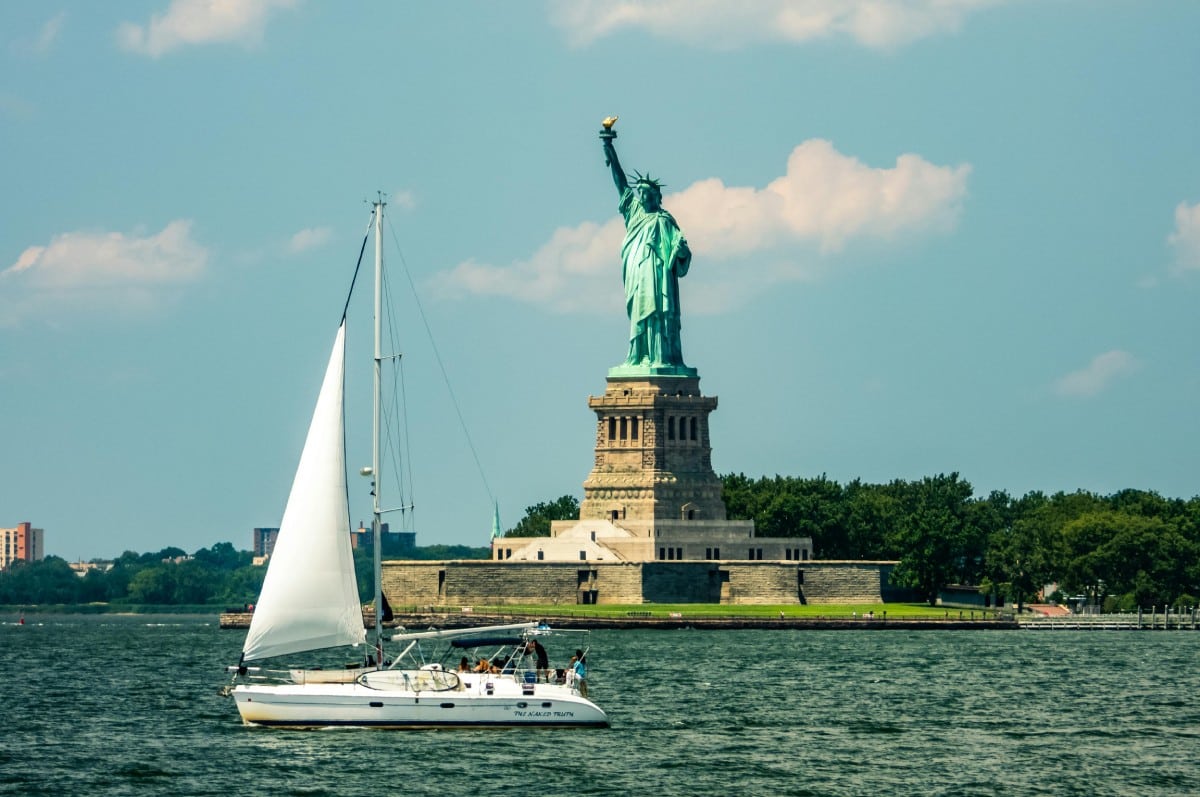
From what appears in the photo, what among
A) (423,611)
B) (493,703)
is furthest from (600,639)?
(493,703)

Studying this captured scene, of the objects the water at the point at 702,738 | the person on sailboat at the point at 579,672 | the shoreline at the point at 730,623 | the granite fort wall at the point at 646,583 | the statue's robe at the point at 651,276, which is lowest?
the water at the point at 702,738

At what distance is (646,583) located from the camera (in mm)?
154375

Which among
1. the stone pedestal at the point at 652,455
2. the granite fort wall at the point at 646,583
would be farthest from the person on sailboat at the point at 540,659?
the stone pedestal at the point at 652,455

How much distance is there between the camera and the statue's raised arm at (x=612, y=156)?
16075cm

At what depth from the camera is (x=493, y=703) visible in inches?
2618

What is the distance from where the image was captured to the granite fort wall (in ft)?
509

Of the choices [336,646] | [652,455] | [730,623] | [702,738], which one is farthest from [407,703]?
[652,455]

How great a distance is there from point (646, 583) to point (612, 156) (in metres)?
27.9

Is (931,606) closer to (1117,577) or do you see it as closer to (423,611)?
(1117,577)

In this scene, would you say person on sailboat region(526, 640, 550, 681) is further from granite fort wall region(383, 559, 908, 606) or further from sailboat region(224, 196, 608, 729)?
granite fort wall region(383, 559, 908, 606)

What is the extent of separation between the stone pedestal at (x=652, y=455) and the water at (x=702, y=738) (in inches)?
2010

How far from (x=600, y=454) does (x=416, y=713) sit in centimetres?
9736

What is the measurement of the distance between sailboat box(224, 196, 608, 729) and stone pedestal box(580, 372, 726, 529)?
9073 centimetres

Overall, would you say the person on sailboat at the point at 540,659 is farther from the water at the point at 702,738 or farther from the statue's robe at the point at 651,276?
the statue's robe at the point at 651,276
